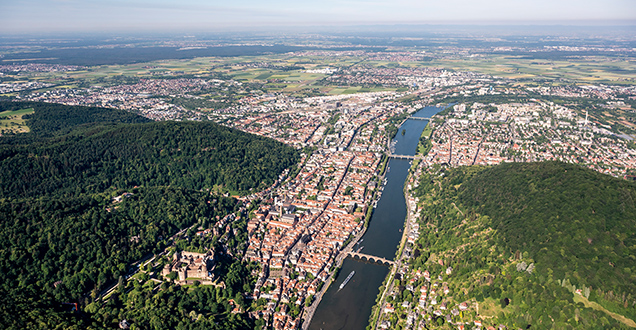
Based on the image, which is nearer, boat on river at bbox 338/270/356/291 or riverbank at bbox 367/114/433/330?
riverbank at bbox 367/114/433/330

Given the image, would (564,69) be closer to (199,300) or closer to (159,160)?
(159,160)

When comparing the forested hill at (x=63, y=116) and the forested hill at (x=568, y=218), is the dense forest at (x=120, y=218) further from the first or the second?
the forested hill at (x=568, y=218)

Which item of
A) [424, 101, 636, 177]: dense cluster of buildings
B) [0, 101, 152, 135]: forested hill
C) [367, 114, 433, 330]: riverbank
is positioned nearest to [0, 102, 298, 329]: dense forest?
[367, 114, 433, 330]: riverbank

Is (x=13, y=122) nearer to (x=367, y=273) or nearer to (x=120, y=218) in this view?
(x=120, y=218)

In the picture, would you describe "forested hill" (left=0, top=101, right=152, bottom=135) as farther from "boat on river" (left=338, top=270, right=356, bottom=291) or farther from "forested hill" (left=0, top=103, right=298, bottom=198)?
"boat on river" (left=338, top=270, right=356, bottom=291)

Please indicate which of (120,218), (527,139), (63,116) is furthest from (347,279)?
(63,116)
